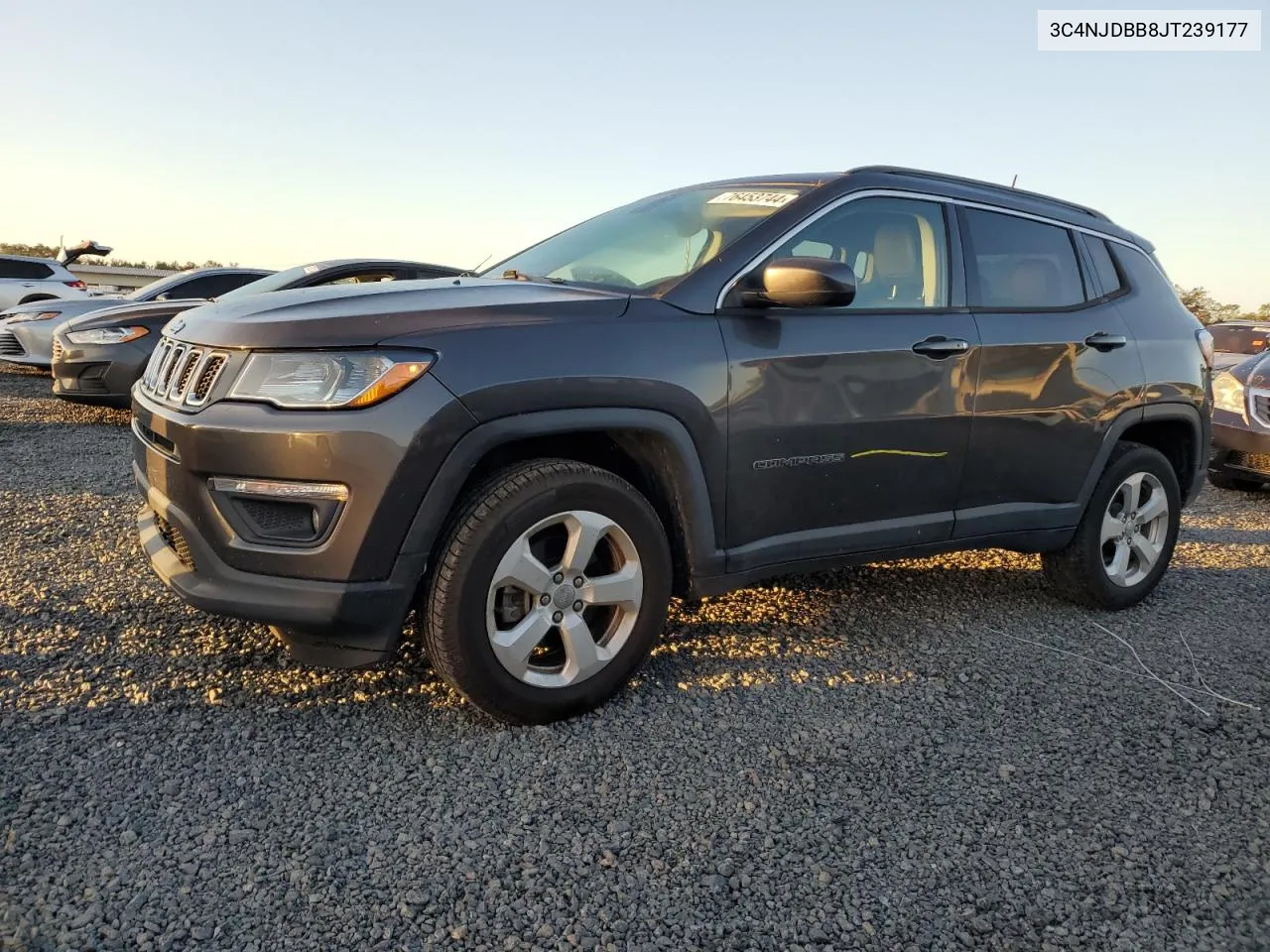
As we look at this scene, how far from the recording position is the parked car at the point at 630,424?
2510 millimetres

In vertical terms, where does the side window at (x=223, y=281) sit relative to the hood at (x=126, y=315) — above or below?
above

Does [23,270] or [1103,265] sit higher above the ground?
[23,270]

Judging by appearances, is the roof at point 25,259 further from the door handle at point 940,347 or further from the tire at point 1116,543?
the tire at point 1116,543

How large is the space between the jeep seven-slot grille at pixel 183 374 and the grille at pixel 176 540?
14.2 inches

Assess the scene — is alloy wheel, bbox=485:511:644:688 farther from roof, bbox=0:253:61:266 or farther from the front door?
roof, bbox=0:253:61:266

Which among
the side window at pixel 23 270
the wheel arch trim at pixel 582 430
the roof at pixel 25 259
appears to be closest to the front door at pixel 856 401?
the wheel arch trim at pixel 582 430

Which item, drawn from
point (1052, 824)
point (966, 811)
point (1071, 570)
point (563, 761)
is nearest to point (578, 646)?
point (563, 761)

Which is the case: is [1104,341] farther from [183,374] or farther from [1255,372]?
[1255,372]

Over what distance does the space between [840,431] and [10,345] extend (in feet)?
34.9

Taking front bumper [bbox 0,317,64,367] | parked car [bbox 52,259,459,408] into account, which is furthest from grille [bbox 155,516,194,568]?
front bumper [bbox 0,317,64,367]

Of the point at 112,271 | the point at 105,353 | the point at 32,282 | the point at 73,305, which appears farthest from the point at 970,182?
the point at 112,271

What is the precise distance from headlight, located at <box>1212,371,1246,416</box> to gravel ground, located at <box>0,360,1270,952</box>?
444 cm

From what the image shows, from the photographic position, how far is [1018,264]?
3934 mm

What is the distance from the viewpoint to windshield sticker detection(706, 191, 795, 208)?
3.35 meters
